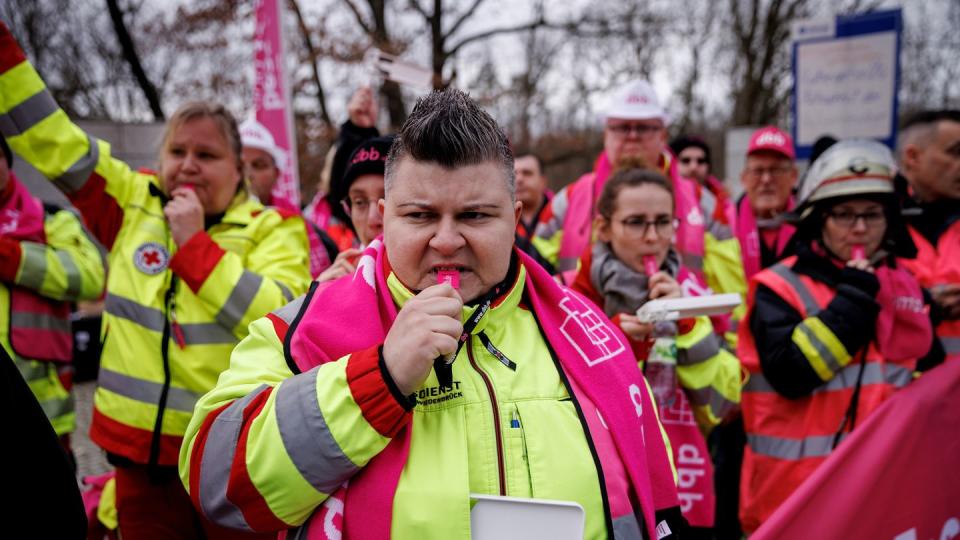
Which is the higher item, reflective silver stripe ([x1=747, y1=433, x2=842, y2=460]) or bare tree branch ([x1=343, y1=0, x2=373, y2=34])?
bare tree branch ([x1=343, y1=0, x2=373, y2=34])

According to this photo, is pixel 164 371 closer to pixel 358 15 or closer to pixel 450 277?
pixel 450 277

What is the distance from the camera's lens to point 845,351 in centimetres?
284

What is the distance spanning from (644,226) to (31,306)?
10.1 feet

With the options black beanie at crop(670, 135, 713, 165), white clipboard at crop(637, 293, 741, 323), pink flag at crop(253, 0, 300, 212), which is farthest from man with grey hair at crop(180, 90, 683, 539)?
black beanie at crop(670, 135, 713, 165)

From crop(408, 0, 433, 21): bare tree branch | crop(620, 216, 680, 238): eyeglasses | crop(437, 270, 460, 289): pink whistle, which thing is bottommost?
crop(437, 270, 460, 289): pink whistle

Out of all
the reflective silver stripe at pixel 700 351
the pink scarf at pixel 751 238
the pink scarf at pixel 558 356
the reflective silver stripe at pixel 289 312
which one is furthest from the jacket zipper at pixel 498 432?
the pink scarf at pixel 751 238

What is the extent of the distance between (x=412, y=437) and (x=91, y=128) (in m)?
11.6

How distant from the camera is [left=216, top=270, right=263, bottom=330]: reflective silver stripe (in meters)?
2.52

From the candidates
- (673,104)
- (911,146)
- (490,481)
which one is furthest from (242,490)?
(673,104)

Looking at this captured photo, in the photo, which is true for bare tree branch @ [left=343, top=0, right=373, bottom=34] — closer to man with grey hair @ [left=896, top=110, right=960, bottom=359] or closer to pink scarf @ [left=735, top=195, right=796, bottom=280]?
pink scarf @ [left=735, top=195, right=796, bottom=280]

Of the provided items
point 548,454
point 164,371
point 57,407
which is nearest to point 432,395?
point 548,454

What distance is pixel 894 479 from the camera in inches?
102

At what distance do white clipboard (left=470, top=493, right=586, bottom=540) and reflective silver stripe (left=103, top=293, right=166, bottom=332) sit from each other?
173 centimetres

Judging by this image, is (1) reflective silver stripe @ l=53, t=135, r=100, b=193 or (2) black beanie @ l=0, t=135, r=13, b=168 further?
(2) black beanie @ l=0, t=135, r=13, b=168
